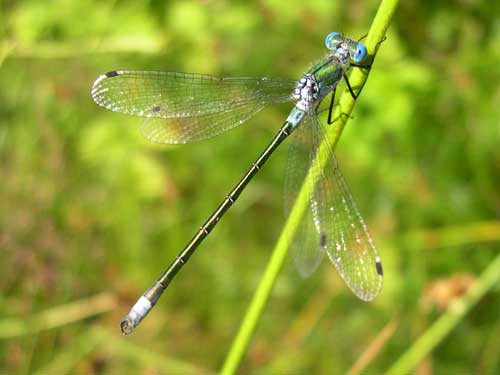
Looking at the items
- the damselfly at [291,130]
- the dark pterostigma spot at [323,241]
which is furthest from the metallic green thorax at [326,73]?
the dark pterostigma spot at [323,241]

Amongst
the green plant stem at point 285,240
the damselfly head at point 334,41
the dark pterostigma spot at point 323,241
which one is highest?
the damselfly head at point 334,41

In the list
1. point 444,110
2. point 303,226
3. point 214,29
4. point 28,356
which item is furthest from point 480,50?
point 28,356

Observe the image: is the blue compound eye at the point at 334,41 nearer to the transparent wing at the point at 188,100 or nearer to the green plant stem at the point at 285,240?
the transparent wing at the point at 188,100

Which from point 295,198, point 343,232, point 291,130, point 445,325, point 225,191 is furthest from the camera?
point 225,191

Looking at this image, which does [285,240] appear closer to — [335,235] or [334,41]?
[335,235]

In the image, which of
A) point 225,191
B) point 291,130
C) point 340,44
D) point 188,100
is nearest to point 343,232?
point 291,130

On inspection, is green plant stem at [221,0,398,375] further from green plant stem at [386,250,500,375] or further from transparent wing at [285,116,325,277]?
green plant stem at [386,250,500,375]

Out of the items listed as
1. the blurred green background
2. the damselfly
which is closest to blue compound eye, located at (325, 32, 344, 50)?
the damselfly

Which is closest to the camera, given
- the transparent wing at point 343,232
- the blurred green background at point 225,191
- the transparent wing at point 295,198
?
the transparent wing at point 343,232

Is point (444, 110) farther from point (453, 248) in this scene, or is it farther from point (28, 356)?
point (28, 356)
